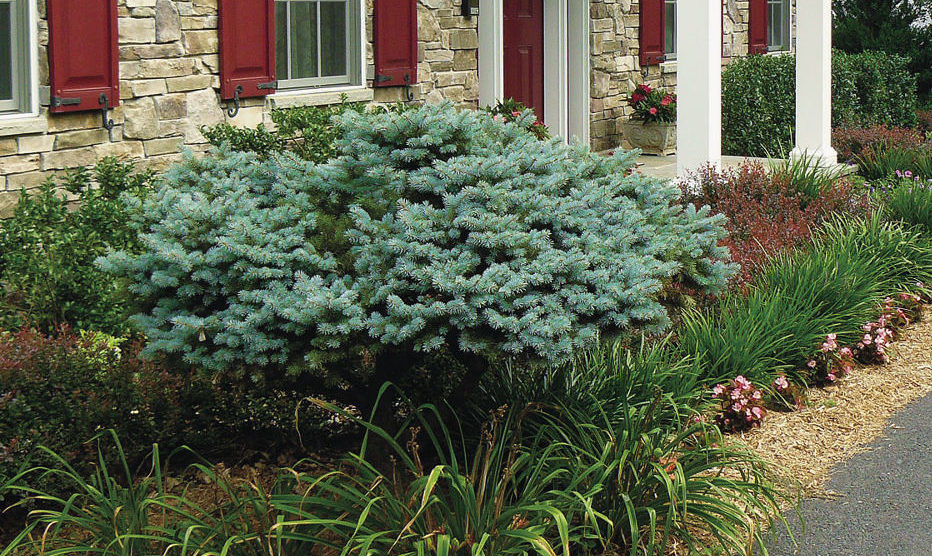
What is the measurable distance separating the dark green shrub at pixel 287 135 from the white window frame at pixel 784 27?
9.09 meters

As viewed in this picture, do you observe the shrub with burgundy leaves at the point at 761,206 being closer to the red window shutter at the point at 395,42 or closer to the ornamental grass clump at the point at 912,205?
the ornamental grass clump at the point at 912,205

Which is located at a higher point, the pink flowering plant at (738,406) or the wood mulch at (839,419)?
the pink flowering plant at (738,406)

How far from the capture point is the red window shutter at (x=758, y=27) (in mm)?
13797

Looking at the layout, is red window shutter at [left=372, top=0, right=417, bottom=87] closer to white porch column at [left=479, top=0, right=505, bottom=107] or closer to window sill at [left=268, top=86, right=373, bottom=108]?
window sill at [left=268, top=86, right=373, bottom=108]

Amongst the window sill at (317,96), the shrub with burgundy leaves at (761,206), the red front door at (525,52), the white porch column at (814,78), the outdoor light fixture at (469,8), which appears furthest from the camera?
the red front door at (525,52)

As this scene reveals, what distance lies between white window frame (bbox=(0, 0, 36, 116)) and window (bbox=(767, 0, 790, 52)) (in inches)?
426

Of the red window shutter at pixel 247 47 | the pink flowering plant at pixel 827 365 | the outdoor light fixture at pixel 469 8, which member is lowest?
the pink flowering plant at pixel 827 365

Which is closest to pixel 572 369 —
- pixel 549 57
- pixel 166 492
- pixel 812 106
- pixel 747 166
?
pixel 166 492

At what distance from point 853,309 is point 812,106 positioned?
4379 mm

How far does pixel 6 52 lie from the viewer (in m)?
6.30

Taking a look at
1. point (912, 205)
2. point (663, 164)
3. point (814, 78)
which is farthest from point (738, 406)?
point (663, 164)

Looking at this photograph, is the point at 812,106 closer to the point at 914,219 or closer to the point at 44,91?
the point at 914,219

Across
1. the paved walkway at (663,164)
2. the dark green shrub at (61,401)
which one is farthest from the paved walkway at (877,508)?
the paved walkway at (663,164)

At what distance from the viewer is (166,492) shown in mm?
4215
